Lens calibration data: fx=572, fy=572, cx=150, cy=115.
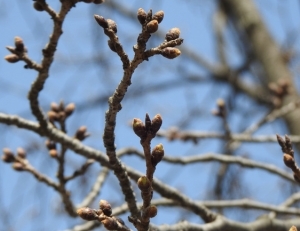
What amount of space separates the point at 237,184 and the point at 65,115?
2756 mm

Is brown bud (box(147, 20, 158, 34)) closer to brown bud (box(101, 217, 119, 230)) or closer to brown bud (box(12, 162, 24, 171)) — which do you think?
brown bud (box(101, 217, 119, 230))

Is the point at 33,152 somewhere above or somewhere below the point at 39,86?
above

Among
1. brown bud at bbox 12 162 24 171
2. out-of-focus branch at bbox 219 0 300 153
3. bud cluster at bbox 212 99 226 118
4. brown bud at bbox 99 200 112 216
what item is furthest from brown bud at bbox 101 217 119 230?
out-of-focus branch at bbox 219 0 300 153

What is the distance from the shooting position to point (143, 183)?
4.17 feet

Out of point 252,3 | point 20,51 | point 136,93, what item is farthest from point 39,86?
point 136,93

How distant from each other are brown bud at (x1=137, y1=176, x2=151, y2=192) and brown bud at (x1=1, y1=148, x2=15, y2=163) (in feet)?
4.55

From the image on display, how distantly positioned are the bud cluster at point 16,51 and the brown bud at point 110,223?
95 centimetres

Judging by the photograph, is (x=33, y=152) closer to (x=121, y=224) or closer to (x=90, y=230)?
(x=90, y=230)

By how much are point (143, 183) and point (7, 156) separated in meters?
1.41

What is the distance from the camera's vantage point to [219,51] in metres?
7.38

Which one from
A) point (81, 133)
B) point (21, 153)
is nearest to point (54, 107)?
point (81, 133)

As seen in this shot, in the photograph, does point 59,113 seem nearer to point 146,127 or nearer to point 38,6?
point 38,6

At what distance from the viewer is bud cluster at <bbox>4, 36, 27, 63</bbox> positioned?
6.57ft

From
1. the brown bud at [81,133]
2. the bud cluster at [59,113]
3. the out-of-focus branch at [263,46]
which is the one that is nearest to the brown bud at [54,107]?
the bud cluster at [59,113]
